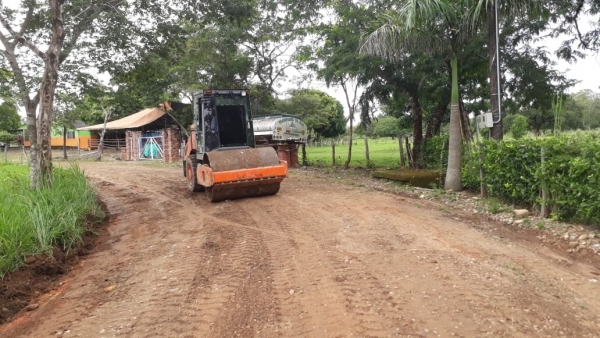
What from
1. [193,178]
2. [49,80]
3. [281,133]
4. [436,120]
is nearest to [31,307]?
[49,80]

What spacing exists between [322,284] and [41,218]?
4.41m

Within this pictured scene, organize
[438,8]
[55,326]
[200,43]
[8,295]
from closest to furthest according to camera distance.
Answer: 1. [55,326]
2. [8,295]
3. [438,8]
4. [200,43]

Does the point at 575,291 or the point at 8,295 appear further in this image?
the point at 8,295

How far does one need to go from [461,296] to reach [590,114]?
97.0 ft

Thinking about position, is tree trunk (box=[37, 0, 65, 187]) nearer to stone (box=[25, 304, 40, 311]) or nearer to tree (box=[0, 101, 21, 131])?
stone (box=[25, 304, 40, 311])

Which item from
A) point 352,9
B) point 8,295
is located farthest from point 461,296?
point 352,9

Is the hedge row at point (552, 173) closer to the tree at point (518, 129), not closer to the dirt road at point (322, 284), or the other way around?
the tree at point (518, 129)

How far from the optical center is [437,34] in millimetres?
11234

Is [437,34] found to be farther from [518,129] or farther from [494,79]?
[518,129]

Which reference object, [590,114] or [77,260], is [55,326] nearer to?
[77,260]

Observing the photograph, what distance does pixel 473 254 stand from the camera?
5668mm

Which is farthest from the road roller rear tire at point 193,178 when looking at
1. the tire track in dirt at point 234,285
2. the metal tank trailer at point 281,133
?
the metal tank trailer at point 281,133

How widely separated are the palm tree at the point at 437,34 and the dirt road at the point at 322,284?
11.9ft

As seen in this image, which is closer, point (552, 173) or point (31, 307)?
point (31, 307)
